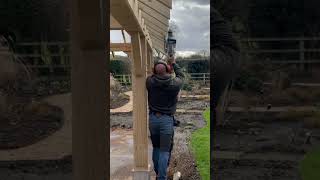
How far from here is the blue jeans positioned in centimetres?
596

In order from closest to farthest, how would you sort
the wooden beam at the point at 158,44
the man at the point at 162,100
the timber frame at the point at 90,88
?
the timber frame at the point at 90,88 < the man at the point at 162,100 < the wooden beam at the point at 158,44

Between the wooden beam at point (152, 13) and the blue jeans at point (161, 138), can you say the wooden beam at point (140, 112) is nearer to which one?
the wooden beam at point (152, 13)

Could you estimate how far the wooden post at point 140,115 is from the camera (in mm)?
7949

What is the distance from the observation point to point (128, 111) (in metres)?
21.5

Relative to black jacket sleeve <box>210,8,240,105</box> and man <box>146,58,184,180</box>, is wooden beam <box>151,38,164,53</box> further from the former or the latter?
black jacket sleeve <box>210,8,240,105</box>

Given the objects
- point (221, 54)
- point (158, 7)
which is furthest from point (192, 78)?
point (221, 54)

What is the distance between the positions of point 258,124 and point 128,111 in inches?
769

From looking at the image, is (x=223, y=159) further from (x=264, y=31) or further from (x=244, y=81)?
(x=264, y=31)

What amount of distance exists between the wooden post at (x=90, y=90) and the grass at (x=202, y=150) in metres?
5.03

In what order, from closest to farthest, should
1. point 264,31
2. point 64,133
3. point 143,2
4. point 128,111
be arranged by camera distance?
point 264,31
point 64,133
point 143,2
point 128,111

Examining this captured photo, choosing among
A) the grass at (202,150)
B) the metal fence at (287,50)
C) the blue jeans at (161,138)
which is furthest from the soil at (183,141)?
the metal fence at (287,50)

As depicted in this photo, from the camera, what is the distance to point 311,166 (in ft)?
6.66

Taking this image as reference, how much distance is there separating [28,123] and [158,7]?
5.25 meters

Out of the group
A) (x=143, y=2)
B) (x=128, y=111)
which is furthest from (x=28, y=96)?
Answer: (x=128, y=111)
